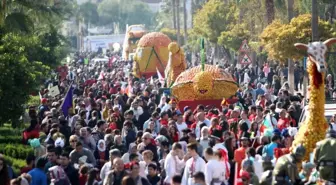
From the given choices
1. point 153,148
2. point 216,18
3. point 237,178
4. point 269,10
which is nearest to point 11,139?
point 153,148

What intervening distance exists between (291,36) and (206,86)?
20.4ft

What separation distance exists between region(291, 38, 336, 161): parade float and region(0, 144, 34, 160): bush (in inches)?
307

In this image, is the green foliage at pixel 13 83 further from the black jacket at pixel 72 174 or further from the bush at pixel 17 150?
the black jacket at pixel 72 174

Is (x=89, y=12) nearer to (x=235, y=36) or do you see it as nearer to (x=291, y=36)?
(x=235, y=36)

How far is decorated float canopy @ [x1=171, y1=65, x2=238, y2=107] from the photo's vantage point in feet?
106

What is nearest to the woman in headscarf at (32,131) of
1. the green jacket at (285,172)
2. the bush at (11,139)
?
the bush at (11,139)

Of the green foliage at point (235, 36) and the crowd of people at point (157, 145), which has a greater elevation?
the green foliage at point (235, 36)

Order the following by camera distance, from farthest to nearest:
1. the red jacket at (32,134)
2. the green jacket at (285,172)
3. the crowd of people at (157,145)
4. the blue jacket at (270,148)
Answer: the red jacket at (32,134) → the blue jacket at (270,148) → the crowd of people at (157,145) → the green jacket at (285,172)

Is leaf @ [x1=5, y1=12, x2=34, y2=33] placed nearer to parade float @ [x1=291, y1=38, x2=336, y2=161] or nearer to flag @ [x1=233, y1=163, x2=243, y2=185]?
flag @ [x1=233, y1=163, x2=243, y2=185]

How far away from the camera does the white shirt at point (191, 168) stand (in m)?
17.5

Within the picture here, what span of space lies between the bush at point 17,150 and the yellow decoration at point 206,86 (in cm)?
843

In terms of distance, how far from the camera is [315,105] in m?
18.4

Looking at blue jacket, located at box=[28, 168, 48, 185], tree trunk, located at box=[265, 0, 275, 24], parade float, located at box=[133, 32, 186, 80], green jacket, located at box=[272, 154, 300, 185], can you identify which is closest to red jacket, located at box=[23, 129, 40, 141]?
blue jacket, located at box=[28, 168, 48, 185]

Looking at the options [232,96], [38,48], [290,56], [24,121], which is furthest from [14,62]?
[38,48]
